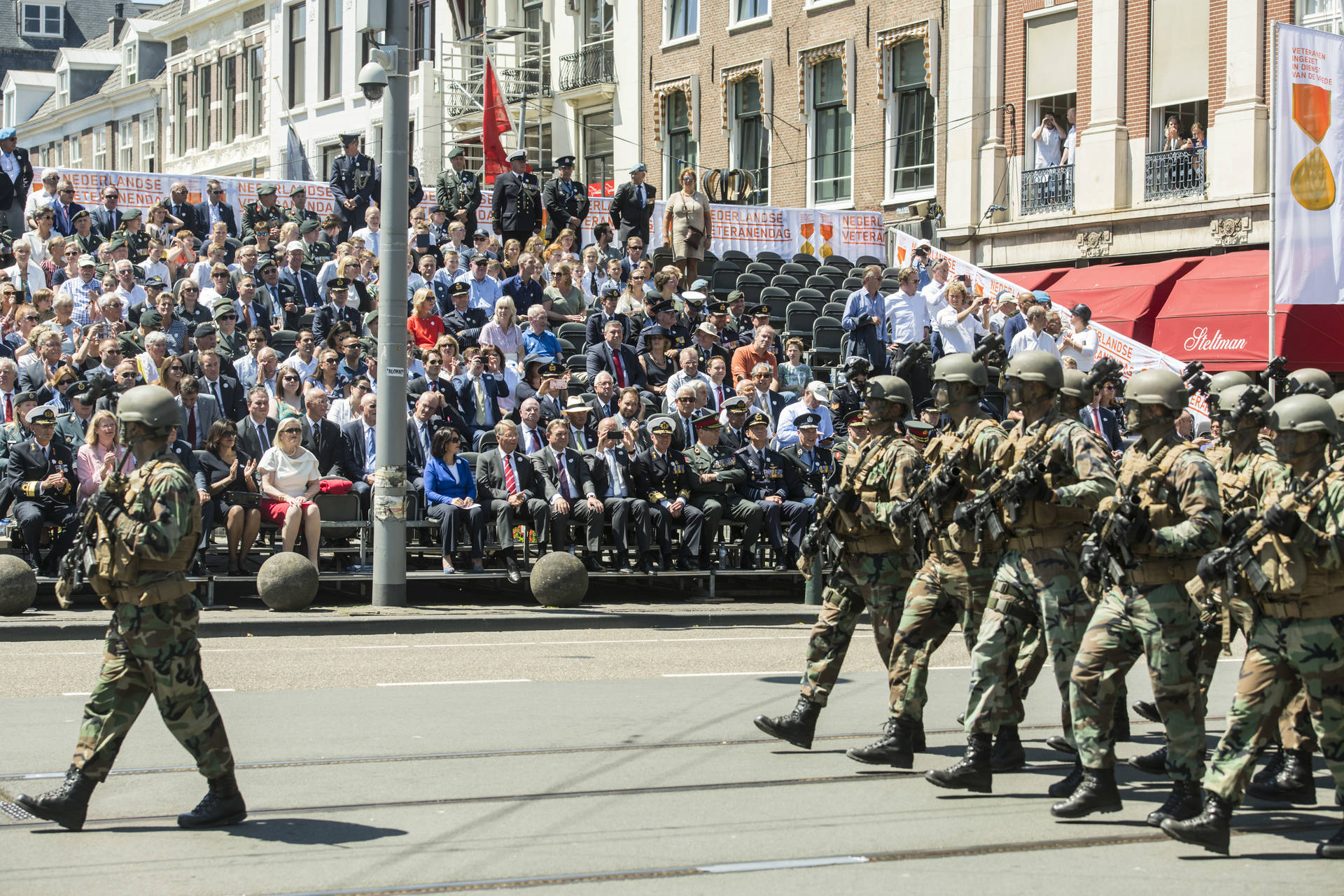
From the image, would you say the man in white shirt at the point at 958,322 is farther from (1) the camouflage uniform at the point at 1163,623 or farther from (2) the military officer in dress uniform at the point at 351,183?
(1) the camouflage uniform at the point at 1163,623

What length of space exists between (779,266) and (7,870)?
2119 centimetres

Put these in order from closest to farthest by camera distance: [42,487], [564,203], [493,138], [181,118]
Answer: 1. [42,487]
2. [564,203]
3. [493,138]
4. [181,118]

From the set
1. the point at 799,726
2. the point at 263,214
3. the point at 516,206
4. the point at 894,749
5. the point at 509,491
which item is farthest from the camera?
the point at 516,206

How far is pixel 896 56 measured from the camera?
1318 inches

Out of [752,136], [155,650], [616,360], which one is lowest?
[155,650]

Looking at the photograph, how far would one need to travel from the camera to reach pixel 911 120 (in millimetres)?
33312

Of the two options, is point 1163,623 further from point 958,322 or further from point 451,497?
point 958,322

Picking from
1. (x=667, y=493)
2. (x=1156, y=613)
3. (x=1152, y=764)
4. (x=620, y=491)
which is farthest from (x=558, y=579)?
(x=1156, y=613)

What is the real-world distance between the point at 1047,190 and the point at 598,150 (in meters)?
14.3

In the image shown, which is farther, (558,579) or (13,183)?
(13,183)

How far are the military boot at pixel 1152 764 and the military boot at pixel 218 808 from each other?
4445 millimetres

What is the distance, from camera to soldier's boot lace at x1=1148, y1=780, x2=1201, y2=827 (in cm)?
691

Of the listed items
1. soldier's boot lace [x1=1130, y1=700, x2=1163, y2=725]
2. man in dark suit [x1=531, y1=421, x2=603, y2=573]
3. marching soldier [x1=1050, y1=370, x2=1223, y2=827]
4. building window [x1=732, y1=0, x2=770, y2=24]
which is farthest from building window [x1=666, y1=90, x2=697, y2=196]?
marching soldier [x1=1050, y1=370, x2=1223, y2=827]

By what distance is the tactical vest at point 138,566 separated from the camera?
684 cm
